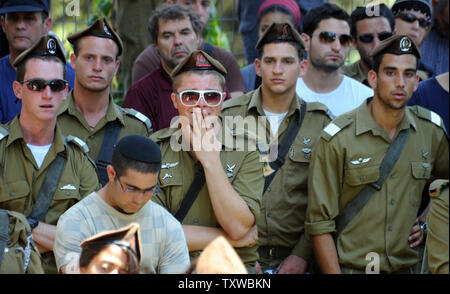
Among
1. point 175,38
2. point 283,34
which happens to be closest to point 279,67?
point 283,34

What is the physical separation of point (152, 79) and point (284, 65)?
3.73 feet

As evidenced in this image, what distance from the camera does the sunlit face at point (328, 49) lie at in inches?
259

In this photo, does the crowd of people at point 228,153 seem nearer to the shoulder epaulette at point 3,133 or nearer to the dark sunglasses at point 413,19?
the shoulder epaulette at point 3,133

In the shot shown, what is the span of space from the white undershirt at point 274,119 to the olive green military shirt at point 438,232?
148cm

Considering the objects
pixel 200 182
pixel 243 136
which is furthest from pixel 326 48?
pixel 200 182

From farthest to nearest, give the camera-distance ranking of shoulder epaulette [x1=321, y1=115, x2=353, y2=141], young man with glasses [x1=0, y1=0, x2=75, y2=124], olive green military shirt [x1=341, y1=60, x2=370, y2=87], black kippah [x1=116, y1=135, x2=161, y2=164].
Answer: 1. olive green military shirt [x1=341, y1=60, x2=370, y2=87]
2. young man with glasses [x1=0, y1=0, x2=75, y2=124]
3. shoulder epaulette [x1=321, y1=115, x2=353, y2=141]
4. black kippah [x1=116, y1=135, x2=161, y2=164]

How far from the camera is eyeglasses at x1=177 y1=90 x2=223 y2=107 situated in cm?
516

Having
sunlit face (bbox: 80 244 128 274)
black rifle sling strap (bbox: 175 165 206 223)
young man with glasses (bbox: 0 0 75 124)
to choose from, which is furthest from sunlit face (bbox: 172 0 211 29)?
sunlit face (bbox: 80 244 128 274)

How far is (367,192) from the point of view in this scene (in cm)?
554

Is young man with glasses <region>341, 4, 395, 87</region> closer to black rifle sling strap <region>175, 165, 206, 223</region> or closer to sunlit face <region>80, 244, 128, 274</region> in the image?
black rifle sling strap <region>175, 165, 206, 223</region>

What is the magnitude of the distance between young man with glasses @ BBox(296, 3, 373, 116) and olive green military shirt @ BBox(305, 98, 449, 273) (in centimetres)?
79

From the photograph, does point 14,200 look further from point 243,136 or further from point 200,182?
point 243,136

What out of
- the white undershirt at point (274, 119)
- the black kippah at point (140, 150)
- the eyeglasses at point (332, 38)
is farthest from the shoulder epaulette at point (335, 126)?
the black kippah at point (140, 150)
